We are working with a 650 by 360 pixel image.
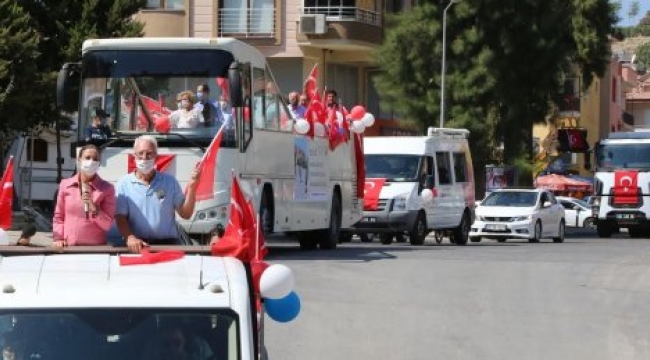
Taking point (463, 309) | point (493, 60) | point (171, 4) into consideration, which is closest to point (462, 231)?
Answer: point (493, 60)

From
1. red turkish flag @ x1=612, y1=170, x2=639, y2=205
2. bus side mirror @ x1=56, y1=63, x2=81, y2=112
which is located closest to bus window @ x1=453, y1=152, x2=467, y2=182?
red turkish flag @ x1=612, y1=170, x2=639, y2=205

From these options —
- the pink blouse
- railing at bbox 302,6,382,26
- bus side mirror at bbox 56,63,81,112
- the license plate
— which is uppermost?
railing at bbox 302,6,382,26

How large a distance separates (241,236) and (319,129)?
17.1m

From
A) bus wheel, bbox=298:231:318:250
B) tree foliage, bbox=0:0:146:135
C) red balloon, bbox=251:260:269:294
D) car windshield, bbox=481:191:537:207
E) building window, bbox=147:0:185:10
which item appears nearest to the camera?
red balloon, bbox=251:260:269:294

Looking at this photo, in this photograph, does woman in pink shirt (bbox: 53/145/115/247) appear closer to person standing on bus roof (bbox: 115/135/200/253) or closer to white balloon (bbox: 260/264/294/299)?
person standing on bus roof (bbox: 115/135/200/253)

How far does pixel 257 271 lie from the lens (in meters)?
7.36

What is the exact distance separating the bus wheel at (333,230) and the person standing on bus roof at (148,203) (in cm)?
1578

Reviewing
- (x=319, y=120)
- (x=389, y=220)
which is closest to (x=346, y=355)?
(x=319, y=120)

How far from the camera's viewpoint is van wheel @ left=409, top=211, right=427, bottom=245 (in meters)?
29.9

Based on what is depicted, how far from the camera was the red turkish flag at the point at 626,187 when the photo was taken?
1693 inches

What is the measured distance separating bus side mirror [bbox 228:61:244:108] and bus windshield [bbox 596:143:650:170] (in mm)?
25014

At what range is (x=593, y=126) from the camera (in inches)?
3642

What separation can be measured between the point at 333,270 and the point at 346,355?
7.30m

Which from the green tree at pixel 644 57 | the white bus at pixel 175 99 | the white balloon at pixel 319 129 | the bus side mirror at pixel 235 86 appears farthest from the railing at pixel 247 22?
the green tree at pixel 644 57
